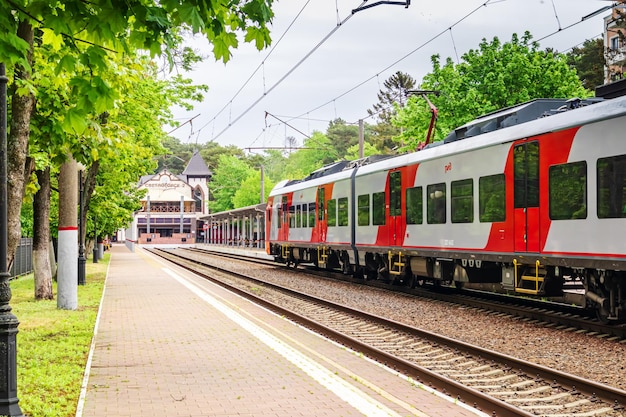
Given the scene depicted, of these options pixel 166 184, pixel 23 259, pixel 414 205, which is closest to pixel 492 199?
pixel 414 205

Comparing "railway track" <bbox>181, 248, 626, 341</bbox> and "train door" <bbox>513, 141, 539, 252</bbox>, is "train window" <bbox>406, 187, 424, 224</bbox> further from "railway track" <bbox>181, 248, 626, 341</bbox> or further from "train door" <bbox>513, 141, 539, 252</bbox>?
"train door" <bbox>513, 141, 539, 252</bbox>

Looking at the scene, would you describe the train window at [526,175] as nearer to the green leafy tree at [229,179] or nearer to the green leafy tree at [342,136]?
the green leafy tree at [229,179]

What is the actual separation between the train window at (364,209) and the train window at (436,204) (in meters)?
4.49

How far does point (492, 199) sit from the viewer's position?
1567cm

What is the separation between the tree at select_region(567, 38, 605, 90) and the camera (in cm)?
5807

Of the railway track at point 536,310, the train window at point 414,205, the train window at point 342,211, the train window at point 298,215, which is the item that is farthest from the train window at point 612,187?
the train window at point 298,215

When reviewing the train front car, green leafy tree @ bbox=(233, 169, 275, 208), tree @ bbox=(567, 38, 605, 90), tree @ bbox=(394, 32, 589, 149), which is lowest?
the train front car

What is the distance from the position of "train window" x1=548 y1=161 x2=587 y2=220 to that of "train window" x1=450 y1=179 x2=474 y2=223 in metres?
3.22

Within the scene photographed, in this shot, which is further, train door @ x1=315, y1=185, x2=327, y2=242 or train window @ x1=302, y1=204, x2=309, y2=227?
train window @ x1=302, y1=204, x2=309, y2=227

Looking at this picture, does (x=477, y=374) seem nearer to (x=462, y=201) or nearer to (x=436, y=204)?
(x=462, y=201)

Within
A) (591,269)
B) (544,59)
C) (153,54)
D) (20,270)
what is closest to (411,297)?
(591,269)

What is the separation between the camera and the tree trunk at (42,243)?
19.5 meters

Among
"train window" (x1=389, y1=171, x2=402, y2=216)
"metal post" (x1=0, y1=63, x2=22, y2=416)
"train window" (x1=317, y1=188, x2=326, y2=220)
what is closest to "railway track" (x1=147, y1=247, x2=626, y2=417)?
"metal post" (x1=0, y1=63, x2=22, y2=416)

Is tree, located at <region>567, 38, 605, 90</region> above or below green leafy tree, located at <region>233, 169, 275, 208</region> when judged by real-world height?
above
